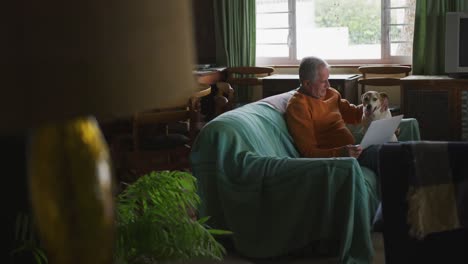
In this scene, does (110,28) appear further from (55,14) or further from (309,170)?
(309,170)

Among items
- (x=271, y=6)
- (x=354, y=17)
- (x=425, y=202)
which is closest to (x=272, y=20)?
(x=271, y=6)

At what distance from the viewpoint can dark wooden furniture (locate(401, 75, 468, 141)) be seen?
17.5ft

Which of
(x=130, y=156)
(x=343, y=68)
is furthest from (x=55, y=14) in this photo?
(x=343, y=68)

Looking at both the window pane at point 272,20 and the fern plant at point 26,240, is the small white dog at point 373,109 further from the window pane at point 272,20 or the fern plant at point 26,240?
the fern plant at point 26,240

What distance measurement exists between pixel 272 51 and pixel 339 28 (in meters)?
0.68

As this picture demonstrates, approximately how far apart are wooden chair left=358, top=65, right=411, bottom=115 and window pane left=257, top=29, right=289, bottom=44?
88cm

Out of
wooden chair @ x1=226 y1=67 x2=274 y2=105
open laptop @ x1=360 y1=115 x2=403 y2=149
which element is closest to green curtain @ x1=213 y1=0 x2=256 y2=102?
wooden chair @ x1=226 y1=67 x2=274 y2=105

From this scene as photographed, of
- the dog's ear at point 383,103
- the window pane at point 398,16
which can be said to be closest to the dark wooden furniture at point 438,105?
the window pane at point 398,16

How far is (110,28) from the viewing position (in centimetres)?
58

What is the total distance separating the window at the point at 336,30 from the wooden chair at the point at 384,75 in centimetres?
19

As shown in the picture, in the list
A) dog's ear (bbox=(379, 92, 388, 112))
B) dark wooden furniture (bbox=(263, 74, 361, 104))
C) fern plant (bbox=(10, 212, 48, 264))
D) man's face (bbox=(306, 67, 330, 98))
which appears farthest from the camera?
dark wooden furniture (bbox=(263, 74, 361, 104))

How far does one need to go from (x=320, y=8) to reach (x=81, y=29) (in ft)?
19.0

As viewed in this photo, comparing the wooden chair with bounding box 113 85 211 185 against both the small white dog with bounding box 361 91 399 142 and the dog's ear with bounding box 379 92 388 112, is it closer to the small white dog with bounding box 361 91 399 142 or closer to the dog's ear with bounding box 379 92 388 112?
the small white dog with bounding box 361 91 399 142

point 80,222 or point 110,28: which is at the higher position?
point 110,28
